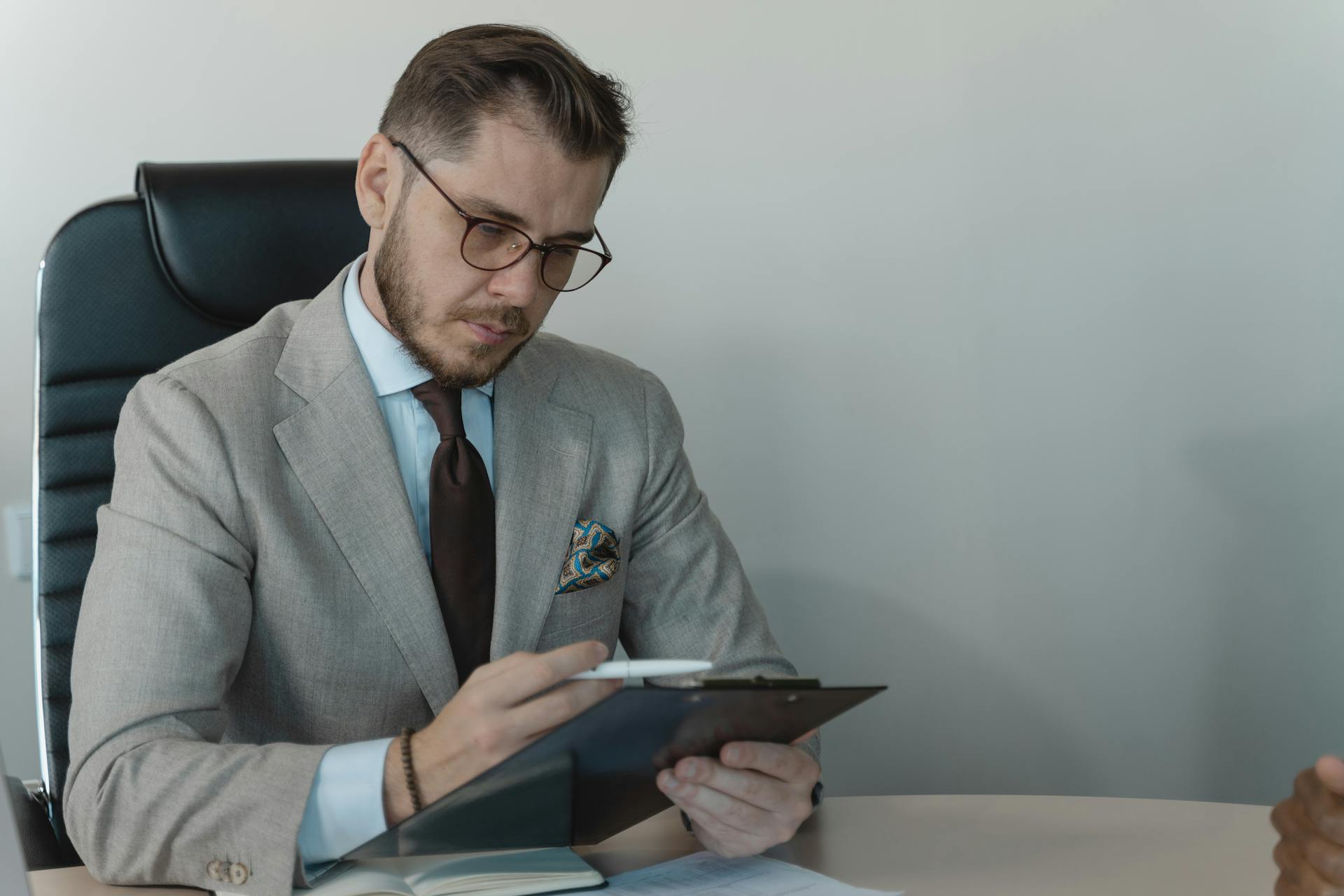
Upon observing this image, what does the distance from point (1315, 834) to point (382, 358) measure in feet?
3.36

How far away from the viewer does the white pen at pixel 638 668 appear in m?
0.99

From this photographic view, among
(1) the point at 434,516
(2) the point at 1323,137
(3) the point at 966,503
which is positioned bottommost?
(3) the point at 966,503

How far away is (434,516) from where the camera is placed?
1.37 metres

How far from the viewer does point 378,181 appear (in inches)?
56.6

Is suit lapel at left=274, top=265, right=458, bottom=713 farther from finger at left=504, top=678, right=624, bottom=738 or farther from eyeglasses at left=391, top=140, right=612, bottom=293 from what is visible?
finger at left=504, top=678, right=624, bottom=738

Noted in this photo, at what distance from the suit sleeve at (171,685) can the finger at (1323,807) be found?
2.55ft

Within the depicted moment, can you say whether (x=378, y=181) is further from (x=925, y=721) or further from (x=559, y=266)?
(x=925, y=721)

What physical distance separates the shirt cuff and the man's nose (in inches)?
21.1

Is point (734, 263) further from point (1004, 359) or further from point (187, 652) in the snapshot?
point (187, 652)

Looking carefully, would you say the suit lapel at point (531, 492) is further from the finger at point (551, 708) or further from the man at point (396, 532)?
the finger at point (551, 708)

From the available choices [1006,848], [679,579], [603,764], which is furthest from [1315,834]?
→ [679,579]

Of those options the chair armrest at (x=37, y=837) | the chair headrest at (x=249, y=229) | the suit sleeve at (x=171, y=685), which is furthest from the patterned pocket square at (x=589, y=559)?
the chair armrest at (x=37, y=837)

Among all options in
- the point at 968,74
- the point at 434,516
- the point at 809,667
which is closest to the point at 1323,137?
the point at 968,74

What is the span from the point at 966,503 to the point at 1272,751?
765 millimetres
